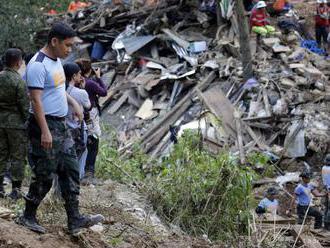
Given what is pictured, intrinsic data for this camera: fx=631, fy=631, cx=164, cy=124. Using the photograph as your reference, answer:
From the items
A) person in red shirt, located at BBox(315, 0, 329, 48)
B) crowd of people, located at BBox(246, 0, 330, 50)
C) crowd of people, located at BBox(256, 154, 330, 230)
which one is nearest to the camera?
crowd of people, located at BBox(256, 154, 330, 230)

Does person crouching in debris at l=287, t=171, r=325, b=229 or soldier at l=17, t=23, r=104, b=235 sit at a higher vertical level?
soldier at l=17, t=23, r=104, b=235

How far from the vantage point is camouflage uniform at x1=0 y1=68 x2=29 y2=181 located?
595cm

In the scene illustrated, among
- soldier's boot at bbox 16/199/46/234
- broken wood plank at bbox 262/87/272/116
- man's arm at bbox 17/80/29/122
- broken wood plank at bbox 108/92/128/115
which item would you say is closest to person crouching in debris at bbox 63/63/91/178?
man's arm at bbox 17/80/29/122

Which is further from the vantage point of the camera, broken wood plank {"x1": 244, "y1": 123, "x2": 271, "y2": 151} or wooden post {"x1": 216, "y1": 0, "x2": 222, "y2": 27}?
wooden post {"x1": 216, "y1": 0, "x2": 222, "y2": 27}

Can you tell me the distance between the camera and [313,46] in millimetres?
15789

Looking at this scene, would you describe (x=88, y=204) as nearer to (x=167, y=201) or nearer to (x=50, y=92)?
(x=167, y=201)

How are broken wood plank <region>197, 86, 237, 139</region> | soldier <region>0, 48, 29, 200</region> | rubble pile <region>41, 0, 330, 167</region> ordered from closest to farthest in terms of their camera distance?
soldier <region>0, 48, 29, 200</region>, rubble pile <region>41, 0, 330, 167</region>, broken wood plank <region>197, 86, 237, 139</region>

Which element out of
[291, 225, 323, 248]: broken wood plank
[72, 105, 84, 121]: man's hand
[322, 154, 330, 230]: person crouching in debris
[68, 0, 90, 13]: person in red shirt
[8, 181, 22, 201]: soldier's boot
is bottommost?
[322, 154, 330, 230]: person crouching in debris

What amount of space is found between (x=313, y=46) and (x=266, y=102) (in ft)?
11.3

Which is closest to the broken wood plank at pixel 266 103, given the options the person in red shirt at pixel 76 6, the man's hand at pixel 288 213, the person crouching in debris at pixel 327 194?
the person crouching in debris at pixel 327 194

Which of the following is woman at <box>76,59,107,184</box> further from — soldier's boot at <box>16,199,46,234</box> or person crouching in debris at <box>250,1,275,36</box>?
person crouching in debris at <box>250,1,275,36</box>

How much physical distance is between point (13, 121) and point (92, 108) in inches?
49.7

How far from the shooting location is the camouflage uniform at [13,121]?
19.5 ft

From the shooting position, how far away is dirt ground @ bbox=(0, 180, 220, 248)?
4717mm
